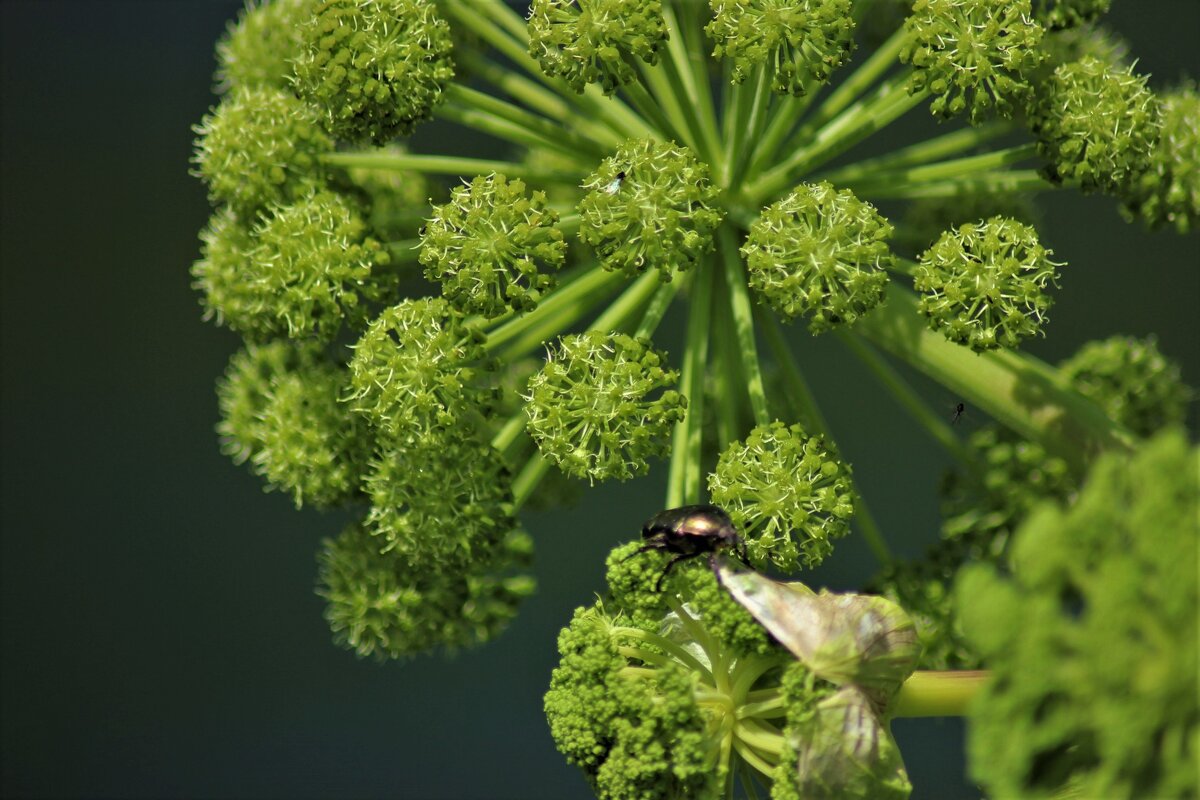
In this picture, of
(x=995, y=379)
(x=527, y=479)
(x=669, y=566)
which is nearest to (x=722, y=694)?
(x=669, y=566)

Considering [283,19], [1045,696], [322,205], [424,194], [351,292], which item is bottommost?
[1045,696]

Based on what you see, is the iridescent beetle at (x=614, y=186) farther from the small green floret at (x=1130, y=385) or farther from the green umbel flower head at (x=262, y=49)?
the small green floret at (x=1130, y=385)

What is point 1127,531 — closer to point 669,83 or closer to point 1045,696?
point 1045,696

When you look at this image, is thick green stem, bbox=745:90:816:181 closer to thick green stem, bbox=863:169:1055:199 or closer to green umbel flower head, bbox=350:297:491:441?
thick green stem, bbox=863:169:1055:199

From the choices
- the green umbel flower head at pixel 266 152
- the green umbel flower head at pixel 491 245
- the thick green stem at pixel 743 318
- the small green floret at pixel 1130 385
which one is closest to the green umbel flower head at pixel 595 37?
the green umbel flower head at pixel 491 245

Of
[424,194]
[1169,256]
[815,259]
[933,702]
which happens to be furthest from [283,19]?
[1169,256]

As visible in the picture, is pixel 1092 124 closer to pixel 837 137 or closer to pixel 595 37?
pixel 837 137
